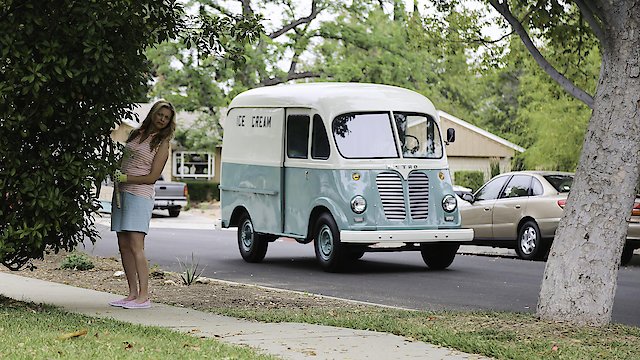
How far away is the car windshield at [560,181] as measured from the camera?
20.3m

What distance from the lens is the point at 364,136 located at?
18062 mm

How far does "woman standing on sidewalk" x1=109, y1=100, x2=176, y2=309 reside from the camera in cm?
1108

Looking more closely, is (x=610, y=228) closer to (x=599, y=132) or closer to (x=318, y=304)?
(x=599, y=132)

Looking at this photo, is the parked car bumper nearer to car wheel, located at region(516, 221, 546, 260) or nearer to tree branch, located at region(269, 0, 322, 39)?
tree branch, located at region(269, 0, 322, 39)

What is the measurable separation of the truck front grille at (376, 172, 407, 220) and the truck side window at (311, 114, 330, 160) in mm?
944

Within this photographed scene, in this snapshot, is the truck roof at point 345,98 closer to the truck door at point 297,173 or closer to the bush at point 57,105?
the truck door at point 297,173

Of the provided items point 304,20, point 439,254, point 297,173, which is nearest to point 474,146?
point 304,20

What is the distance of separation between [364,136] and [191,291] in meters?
5.27

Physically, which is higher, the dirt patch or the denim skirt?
the denim skirt

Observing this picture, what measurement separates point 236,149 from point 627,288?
7.36 m

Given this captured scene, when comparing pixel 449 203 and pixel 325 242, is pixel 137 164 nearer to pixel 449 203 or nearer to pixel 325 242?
pixel 325 242

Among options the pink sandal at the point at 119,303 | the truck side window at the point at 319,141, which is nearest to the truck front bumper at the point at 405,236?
the truck side window at the point at 319,141

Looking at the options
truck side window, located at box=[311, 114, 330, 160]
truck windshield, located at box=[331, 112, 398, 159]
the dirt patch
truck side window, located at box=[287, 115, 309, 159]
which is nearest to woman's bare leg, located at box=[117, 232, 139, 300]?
the dirt patch

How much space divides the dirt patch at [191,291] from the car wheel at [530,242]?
700 centimetres
